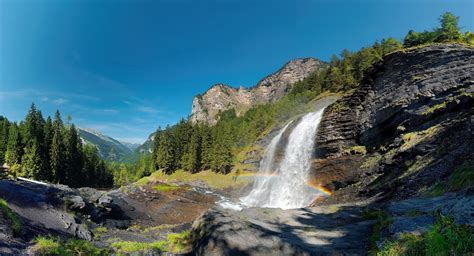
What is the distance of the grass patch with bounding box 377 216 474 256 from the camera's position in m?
4.36

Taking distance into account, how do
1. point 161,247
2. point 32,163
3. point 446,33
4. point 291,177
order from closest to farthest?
point 161,247 < point 446,33 < point 291,177 < point 32,163

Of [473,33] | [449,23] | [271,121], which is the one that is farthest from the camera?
[271,121]

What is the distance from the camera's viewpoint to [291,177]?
4278cm

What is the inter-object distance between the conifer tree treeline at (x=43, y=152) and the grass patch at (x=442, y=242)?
2793 inches

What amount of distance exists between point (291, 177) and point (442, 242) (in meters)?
39.1

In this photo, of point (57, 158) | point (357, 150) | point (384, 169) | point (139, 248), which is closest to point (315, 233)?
point (139, 248)

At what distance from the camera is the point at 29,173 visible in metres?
58.0

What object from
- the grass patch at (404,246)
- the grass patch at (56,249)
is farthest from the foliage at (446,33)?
the grass patch at (56,249)

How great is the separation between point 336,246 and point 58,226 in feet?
52.1

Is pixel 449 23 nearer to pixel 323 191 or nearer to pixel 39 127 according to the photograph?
pixel 323 191

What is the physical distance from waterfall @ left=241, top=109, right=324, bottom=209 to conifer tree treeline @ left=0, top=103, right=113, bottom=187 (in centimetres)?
4915

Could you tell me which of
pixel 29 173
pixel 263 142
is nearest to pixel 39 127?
pixel 29 173

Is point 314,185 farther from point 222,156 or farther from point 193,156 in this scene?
point 193,156

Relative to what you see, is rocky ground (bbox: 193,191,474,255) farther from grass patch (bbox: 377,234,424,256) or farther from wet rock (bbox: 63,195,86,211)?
wet rock (bbox: 63,195,86,211)
